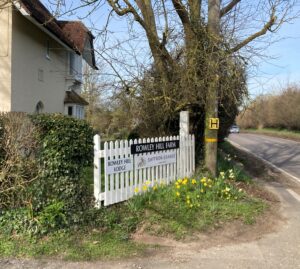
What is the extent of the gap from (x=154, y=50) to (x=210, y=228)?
212 inches

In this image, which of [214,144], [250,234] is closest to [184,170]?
[214,144]

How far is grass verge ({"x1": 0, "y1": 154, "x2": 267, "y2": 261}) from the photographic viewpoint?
228 inches

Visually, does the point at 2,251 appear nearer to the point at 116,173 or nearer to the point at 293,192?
the point at 116,173

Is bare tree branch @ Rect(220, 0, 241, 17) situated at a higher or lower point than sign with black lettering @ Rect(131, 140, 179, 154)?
higher

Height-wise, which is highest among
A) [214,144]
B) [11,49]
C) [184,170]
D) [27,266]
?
[11,49]

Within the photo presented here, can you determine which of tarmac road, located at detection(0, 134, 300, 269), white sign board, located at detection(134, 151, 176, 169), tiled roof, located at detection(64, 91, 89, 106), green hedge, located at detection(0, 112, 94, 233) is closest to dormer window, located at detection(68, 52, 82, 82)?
tiled roof, located at detection(64, 91, 89, 106)

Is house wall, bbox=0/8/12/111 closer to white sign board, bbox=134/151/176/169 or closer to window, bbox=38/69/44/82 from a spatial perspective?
window, bbox=38/69/44/82

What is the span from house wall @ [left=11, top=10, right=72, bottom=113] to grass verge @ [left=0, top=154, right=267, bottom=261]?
938 cm

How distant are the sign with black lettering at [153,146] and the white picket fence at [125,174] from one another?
2.5 inches

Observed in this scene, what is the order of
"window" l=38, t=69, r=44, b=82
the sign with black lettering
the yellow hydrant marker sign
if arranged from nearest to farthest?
the sign with black lettering
the yellow hydrant marker sign
"window" l=38, t=69, r=44, b=82

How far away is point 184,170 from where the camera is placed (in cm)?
973

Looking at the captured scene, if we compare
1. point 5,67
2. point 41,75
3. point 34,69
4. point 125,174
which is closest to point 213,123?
point 125,174

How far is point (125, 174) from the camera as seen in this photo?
7703 millimetres

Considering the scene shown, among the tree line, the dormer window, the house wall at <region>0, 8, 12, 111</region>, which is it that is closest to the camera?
the house wall at <region>0, 8, 12, 111</region>
